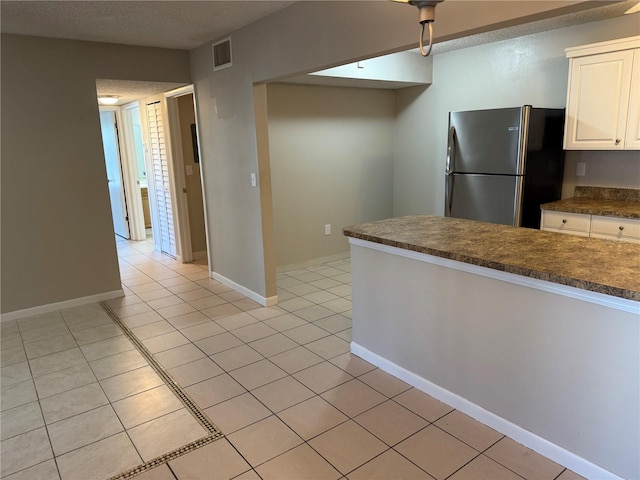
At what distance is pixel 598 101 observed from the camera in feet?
11.3

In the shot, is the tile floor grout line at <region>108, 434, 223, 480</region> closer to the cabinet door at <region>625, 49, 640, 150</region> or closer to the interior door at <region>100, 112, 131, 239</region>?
the cabinet door at <region>625, 49, 640, 150</region>

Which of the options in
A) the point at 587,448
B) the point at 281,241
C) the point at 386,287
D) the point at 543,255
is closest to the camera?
the point at 587,448

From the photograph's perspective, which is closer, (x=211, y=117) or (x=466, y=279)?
(x=466, y=279)

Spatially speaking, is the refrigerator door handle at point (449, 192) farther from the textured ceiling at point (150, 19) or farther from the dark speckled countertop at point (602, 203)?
the textured ceiling at point (150, 19)

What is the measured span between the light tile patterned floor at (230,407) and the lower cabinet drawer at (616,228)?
1.96m

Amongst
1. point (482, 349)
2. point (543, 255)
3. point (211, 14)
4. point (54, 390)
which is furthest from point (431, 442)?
point (211, 14)

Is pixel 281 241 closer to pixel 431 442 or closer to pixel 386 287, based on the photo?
pixel 386 287

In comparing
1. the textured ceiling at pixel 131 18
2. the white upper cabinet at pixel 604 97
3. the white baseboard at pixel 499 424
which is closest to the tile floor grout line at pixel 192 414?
the white baseboard at pixel 499 424

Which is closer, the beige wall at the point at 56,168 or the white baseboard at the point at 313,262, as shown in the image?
the beige wall at the point at 56,168

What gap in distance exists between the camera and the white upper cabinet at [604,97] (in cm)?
326

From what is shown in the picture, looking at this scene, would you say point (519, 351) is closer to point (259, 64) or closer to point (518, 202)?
point (518, 202)

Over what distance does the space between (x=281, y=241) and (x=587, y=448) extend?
3.60 meters

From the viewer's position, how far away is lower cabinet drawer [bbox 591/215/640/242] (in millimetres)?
3143

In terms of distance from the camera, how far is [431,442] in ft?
6.98
